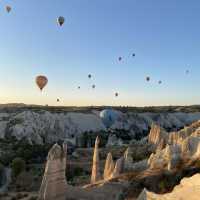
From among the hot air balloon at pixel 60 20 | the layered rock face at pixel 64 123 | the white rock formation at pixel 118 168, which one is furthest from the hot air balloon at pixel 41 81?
the layered rock face at pixel 64 123

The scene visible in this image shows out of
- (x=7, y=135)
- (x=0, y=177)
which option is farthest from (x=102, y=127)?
(x=0, y=177)

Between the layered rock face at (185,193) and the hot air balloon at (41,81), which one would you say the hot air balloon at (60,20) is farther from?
the layered rock face at (185,193)

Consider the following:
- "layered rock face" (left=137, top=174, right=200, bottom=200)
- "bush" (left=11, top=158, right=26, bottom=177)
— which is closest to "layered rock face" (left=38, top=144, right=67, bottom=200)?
"layered rock face" (left=137, top=174, right=200, bottom=200)

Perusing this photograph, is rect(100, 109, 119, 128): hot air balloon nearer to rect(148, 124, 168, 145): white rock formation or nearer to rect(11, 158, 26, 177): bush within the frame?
rect(148, 124, 168, 145): white rock formation

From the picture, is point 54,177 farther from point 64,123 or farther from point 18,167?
point 64,123

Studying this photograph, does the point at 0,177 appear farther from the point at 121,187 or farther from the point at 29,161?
the point at 121,187

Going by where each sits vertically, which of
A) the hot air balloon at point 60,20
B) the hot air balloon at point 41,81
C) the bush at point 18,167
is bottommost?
the bush at point 18,167
